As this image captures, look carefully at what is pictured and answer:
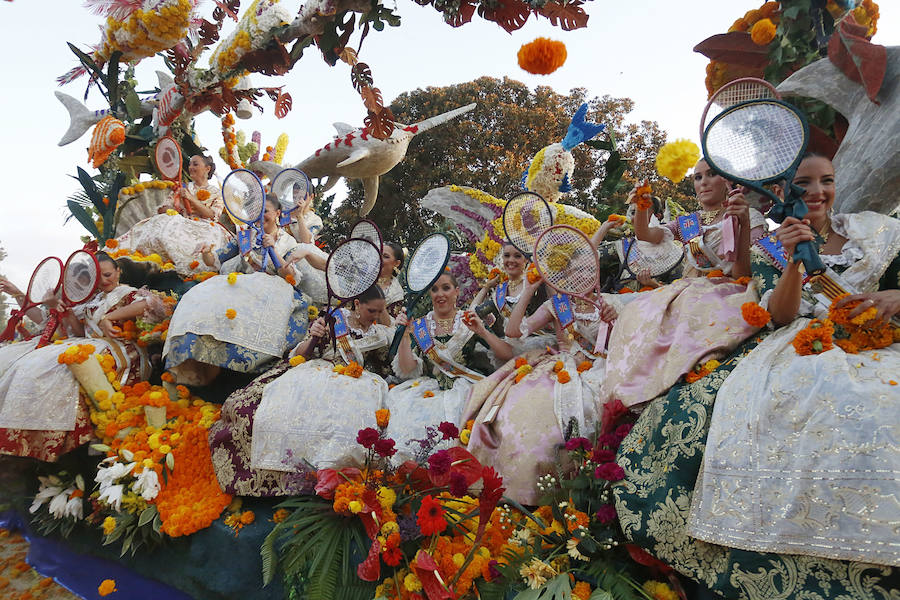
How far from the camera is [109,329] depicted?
466 centimetres

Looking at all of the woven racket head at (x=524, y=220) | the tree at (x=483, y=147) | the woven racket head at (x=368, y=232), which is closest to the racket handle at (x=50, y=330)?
the woven racket head at (x=368, y=232)

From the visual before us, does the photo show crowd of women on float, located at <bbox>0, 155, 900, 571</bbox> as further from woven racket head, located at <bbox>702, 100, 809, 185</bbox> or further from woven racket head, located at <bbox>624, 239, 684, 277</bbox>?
woven racket head, located at <bbox>702, 100, 809, 185</bbox>

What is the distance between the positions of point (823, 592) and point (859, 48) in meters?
3.02

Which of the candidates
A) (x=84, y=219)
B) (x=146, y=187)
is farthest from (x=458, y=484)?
(x=84, y=219)

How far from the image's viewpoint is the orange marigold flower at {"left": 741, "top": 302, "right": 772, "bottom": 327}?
2.41 meters

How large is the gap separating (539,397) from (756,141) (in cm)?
165

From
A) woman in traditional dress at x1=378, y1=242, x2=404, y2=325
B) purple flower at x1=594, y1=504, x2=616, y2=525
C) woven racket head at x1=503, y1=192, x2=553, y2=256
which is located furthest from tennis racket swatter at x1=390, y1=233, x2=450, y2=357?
purple flower at x1=594, y1=504, x2=616, y2=525

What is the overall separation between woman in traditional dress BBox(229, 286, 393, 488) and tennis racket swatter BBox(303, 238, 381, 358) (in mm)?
234

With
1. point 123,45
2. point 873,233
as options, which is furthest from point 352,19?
point 123,45

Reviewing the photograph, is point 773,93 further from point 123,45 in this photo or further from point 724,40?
point 123,45

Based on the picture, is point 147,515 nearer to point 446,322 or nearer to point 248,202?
point 446,322

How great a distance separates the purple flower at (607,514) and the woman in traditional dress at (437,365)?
1.19 m

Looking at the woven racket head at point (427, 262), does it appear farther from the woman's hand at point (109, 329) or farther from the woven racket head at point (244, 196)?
the woman's hand at point (109, 329)

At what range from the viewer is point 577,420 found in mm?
2949
